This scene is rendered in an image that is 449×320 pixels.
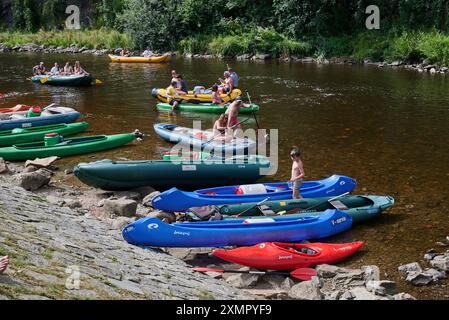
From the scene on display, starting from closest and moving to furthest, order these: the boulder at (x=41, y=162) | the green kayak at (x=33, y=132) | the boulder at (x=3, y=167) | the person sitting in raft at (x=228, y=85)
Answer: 1. the boulder at (x=3, y=167)
2. the boulder at (x=41, y=162)
3. the green kayak at (x=33, y=132)
4. the person sitting in raft at (x=228, y=85)

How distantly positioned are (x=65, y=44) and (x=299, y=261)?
43.1 meters

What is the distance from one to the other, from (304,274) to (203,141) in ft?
23.2

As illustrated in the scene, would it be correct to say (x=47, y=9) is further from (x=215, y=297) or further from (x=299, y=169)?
(x=215, y=297)

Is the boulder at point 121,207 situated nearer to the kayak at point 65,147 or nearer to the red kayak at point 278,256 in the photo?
the red kayak at point 278,256

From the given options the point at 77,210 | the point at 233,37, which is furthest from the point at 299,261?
the point at 233,37

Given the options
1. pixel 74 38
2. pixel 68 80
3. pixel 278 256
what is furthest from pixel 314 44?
pixel 278 256

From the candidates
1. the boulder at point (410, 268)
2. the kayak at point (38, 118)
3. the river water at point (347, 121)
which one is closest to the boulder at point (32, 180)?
the river water at point (347, 121)

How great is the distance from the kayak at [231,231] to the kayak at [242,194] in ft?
3.86

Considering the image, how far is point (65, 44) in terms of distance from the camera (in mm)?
47312

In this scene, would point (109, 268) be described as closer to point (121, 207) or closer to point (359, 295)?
point (359, 295)

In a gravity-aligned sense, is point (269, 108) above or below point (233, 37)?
below

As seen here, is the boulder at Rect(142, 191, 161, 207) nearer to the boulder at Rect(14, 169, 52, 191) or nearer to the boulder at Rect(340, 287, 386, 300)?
the boulder at Rect(14, 169, 52, 191)

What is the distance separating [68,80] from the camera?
87.2 feet

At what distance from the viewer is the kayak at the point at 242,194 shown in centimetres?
1057
